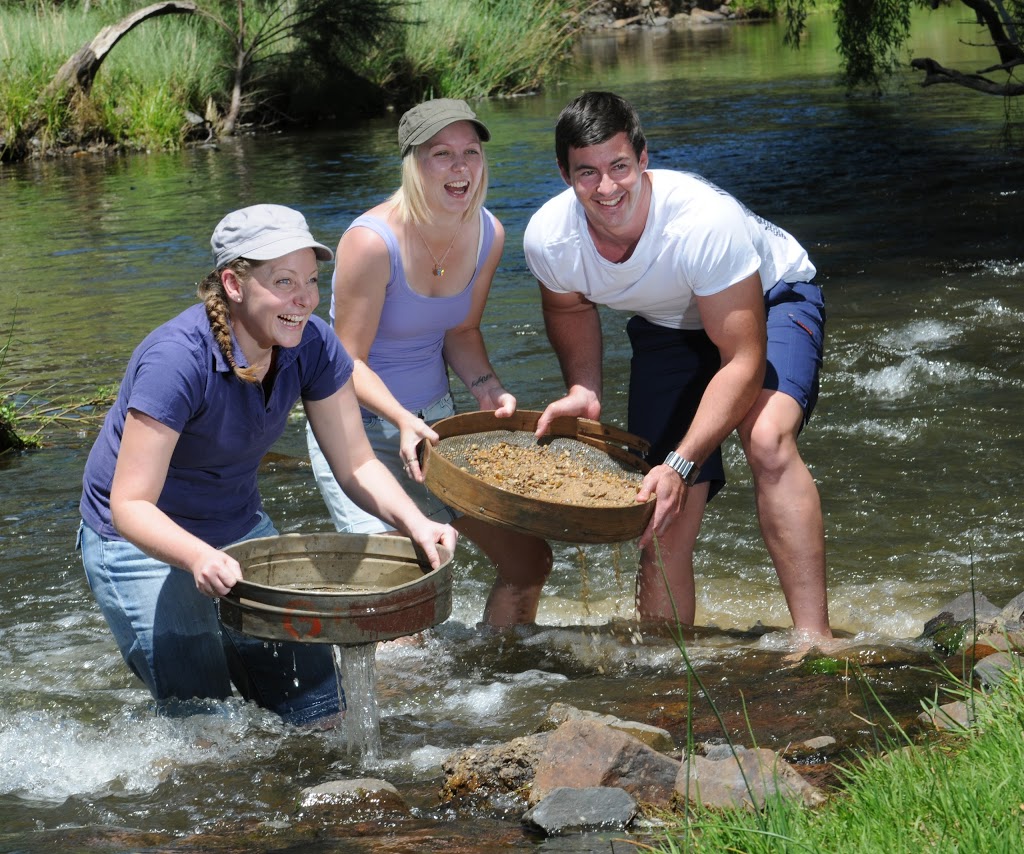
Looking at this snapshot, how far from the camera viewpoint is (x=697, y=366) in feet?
14.0

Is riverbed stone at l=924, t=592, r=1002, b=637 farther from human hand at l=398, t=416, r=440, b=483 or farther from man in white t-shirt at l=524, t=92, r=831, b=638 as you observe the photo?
human hand at l=398, t=416, r=440, b=483

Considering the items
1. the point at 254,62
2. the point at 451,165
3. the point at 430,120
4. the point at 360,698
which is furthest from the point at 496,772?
the point at 254,62

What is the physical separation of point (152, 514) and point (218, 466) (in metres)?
0.34

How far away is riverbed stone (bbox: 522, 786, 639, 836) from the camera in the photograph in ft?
9.99

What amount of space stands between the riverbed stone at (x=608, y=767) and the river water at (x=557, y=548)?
147 millimetres

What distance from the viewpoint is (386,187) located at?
617 inches

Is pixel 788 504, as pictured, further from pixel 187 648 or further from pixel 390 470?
pixel 187 648

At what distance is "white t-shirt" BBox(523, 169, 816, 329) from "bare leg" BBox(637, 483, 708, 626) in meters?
0.62

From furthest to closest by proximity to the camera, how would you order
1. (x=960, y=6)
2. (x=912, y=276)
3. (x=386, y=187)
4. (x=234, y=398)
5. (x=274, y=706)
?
(x=960, y=6) → (x=386, y=187) → (x=912, y=276) → (x=274, y=706) → (x=234, y=398)

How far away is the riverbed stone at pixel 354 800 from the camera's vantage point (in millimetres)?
3254

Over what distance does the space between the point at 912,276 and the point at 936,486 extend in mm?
4188

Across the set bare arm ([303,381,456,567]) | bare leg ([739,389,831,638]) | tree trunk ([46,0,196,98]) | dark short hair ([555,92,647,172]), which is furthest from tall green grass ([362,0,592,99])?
bare arm ([303,381,456,567])

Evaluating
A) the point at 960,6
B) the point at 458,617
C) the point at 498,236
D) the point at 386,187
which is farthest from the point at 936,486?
the point at 960,6

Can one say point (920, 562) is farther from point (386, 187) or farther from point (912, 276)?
point (386, 187)
